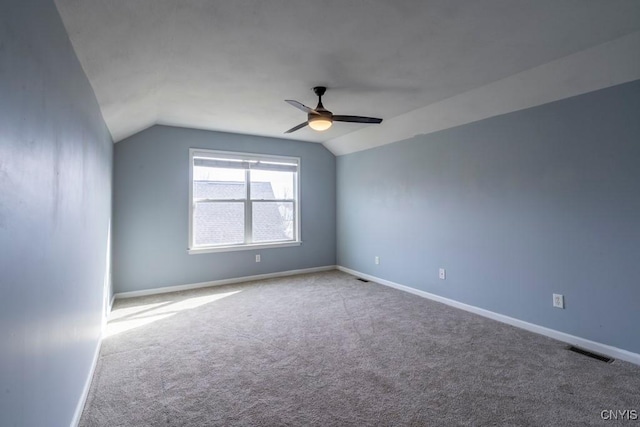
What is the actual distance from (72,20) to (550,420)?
11.3 ft

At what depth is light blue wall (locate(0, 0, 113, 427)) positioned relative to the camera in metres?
0.95

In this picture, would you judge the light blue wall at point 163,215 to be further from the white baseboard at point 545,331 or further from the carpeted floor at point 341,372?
the white baseboard at point 545,331

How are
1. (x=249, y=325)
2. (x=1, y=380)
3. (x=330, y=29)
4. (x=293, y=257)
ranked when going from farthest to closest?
1. (x=293, y=257)
2. (x=249, y=325)
3. (x=330, y=29)
4. (x=1, y=380)

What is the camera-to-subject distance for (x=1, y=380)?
35.4 inches

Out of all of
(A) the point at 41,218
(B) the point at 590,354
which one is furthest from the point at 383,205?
(A) the point at 41,218

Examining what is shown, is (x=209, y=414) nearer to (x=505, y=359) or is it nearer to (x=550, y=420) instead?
(x=550, y=420)

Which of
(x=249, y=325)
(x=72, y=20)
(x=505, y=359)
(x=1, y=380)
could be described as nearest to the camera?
(x=1, y=380)

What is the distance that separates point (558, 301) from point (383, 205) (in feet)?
8.36

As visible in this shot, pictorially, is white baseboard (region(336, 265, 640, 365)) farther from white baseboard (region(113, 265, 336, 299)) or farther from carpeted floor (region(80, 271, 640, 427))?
white baseboard (region(113, 265, 336, 299))

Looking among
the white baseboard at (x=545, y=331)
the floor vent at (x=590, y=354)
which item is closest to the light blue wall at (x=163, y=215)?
the white baseboard at (x=545, y=331)

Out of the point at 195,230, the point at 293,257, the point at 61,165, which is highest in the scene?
the point at 61,165

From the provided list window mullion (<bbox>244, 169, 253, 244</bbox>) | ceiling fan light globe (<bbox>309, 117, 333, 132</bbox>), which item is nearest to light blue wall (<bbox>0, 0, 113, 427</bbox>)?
ceiling fan light globe (<bbox>309, 117, 333, 132</bbox>)

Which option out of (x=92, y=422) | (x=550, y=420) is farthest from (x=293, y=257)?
(x=550, y=420)

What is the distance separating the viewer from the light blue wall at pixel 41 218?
95cm
